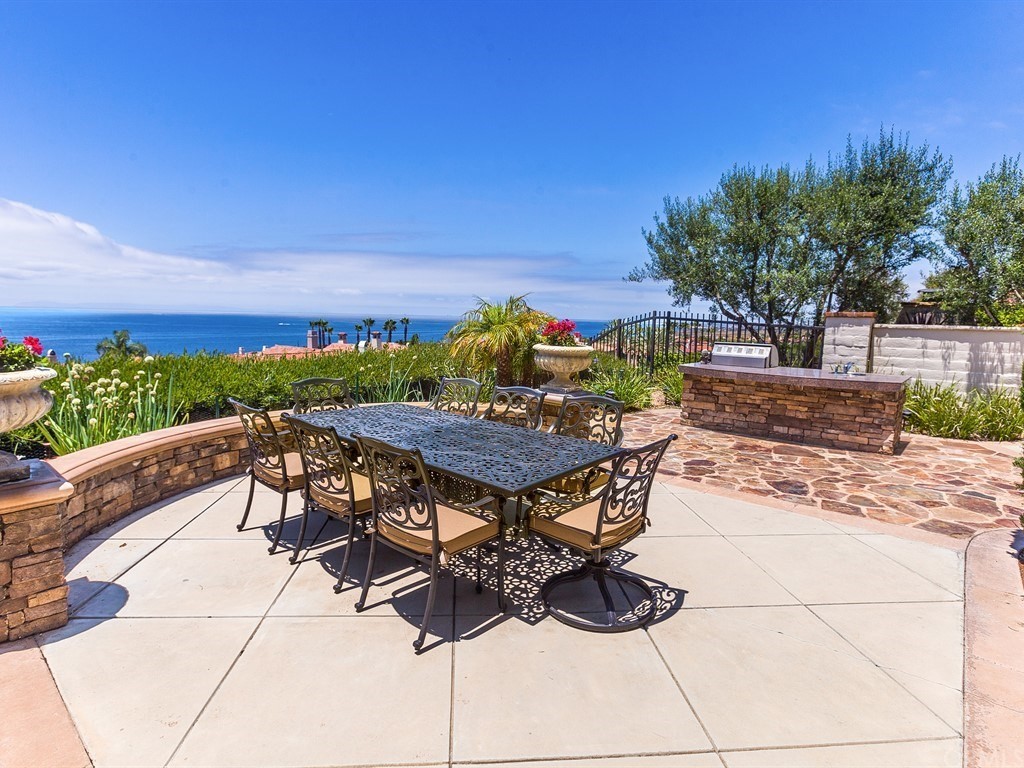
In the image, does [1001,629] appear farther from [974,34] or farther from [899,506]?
[974,34]

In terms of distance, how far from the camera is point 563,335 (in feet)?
22.2

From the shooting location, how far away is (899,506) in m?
4.48

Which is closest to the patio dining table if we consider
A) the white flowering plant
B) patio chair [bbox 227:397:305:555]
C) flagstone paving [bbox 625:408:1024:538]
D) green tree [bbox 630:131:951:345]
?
patio chair [bbox 227:397:305:555]

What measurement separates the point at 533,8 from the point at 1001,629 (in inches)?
452

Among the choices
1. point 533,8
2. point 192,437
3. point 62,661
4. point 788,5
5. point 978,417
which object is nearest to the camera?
point 62,661

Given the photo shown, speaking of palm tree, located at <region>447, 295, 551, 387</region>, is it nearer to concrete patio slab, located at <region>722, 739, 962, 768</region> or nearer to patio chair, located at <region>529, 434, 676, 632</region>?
patio chair, located at <region>529, 434, 676, 632</region>

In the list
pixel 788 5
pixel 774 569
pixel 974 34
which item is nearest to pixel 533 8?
pixel 788 5

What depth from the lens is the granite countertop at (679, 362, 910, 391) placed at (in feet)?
20.2

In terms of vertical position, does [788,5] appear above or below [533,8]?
below

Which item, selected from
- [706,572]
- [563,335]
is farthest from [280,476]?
[563,335]

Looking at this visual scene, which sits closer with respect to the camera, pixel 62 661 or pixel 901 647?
pixel 62 661

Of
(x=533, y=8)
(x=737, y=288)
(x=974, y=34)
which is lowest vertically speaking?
(x=737, y=288)

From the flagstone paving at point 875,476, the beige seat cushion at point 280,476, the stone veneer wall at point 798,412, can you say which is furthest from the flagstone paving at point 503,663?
the stone veneer wall at point 798,412

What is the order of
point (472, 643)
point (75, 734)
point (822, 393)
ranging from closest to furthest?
point (75, 734)
point (472, 643)
point (822, 393)
